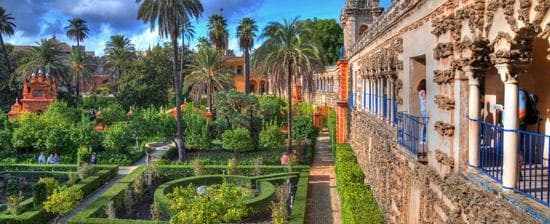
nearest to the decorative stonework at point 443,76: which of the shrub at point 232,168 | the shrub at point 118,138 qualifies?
the shrub at point 232,168

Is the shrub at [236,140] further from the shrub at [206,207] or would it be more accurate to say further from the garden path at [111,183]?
the shrub at [206,207]

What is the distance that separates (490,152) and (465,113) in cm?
64

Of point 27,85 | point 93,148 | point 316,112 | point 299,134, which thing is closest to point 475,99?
point 299,134

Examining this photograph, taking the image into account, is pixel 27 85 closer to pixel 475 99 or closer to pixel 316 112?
pixel 316 112

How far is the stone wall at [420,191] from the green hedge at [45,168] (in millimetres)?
12500

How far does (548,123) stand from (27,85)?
52.3m

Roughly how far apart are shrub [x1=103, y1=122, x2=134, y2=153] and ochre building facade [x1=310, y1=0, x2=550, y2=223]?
21209mm

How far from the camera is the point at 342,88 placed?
29.2m

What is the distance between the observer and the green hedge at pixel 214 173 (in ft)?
57.0

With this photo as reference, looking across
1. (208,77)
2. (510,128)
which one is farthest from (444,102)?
(208,77)

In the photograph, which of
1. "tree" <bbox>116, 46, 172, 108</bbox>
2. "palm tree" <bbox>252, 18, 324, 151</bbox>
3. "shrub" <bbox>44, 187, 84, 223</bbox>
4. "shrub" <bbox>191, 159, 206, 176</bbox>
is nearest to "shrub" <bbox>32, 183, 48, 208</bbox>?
"shrub" <bbox>44, 187, 84, 223</bbox>

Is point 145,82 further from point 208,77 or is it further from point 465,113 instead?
point 465,113

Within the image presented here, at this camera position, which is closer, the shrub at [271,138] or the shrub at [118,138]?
the shrub at [271,138]

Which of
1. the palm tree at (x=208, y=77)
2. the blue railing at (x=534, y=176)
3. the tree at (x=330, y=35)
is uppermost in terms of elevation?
the tree at (x=330, y=35)
